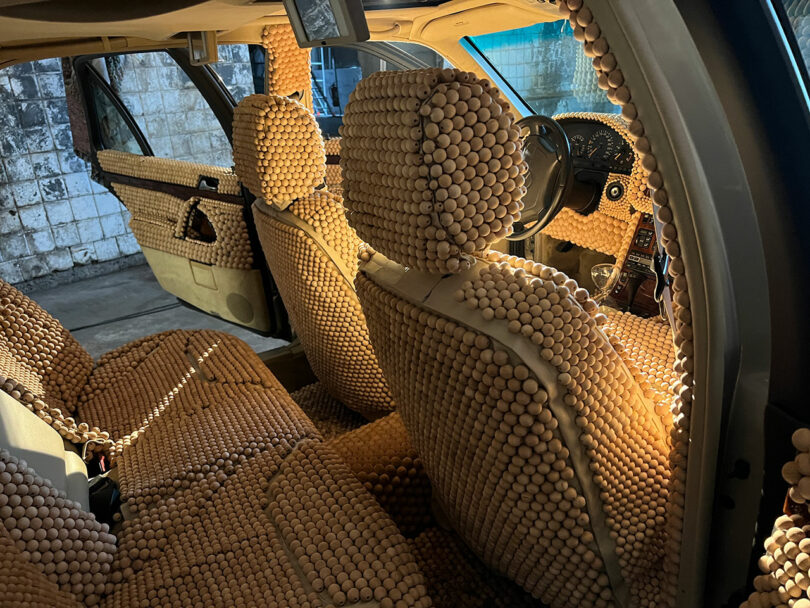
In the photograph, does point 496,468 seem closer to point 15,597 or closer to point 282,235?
point 15,597

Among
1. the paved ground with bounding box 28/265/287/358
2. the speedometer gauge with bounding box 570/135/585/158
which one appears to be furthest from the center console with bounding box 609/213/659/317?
the paved ground with bounding box 28/265/287/358

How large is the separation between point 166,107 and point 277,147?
13.0 ft

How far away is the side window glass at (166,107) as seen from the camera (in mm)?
4785

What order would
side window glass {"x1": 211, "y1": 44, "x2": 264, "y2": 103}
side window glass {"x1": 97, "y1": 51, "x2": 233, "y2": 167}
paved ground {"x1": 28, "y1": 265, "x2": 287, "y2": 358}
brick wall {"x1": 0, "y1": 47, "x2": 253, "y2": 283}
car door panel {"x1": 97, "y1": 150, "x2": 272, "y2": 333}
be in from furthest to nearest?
side window glass {"x1": 211, "y1": 44, "x2": 264, "y2": 103}
side window glass {"x1": 97, "y1": 51, "x2": 233, "y2": 167}
brick wall {"x1": 0, "y1": 47, "x2": 253, "y2": 283}
paved ground {"x1": 28, "y1": 265, "x2": 287, "y2": 358}
car door panel {"x1": 97, "y1": 150, "x2": 272, "y2": 333}

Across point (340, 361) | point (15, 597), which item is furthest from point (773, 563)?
point (340, 361)

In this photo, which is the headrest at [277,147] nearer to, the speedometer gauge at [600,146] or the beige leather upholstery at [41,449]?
the beige leather upholstery at [41,449]

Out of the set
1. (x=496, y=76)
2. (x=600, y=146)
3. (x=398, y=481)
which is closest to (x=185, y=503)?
(x=398, y=481)

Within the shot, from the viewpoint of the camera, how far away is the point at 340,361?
1.86 m

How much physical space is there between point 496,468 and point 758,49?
634 millimetres

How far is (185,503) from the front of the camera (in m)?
1.13

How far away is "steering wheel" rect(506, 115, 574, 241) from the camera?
1.33m

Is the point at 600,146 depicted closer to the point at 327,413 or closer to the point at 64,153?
the point at 327,413

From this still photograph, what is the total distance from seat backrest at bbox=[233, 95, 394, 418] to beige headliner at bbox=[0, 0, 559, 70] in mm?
319

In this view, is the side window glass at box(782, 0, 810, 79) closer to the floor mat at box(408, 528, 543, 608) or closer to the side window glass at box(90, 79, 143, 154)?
the floor mat at box(408, 528, 543, 608)
